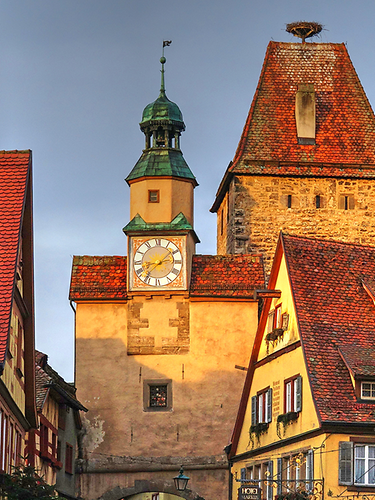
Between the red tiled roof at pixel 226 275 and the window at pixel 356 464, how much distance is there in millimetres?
10621

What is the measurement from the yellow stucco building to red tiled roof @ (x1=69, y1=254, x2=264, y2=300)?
3536mm

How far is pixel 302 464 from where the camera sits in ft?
→ 89.2

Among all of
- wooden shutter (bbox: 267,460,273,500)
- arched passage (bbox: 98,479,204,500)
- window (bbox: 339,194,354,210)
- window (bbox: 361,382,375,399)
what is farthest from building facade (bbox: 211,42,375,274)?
window (bbox: 361,382,375,399)

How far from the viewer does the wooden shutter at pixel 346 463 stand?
83.8ft

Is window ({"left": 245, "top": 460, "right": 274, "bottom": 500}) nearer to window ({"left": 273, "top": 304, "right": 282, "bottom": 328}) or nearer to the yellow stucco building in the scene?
the yellow stucco building

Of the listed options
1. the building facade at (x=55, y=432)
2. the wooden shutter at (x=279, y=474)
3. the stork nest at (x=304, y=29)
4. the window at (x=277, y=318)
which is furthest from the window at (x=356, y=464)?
the stork nest at (x=304, y=29)

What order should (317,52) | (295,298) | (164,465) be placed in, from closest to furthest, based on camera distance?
1. (295,298)
2. (164,465)
3. (317,52)

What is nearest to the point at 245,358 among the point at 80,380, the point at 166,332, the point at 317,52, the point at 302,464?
the point at 166,332

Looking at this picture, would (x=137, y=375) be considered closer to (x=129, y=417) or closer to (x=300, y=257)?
(x=129, y=417)

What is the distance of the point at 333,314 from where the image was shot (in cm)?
2897

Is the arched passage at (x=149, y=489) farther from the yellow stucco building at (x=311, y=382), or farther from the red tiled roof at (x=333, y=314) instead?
the red tiled roof at (x=333, y=314)

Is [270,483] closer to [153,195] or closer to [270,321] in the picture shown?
[270,321]

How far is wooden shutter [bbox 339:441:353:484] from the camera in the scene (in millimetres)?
25531

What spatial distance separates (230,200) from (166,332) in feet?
30.7
